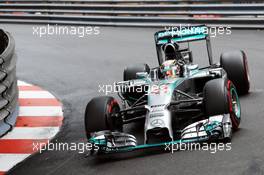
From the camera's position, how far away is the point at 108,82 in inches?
477

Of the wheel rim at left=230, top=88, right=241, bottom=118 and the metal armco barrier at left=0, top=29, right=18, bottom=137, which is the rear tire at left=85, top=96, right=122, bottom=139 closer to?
the wheel rim at left=230, top=88, right=241, bottom=118

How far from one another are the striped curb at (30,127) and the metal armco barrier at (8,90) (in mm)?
144

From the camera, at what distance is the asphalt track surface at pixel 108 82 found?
644 centimetres

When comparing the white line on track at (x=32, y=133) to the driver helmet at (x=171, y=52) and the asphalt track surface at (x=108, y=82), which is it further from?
the driver helmet at (x=171, y=52)

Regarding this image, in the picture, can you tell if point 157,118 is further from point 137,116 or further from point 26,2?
point 26,2

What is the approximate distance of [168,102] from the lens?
731 centimetres

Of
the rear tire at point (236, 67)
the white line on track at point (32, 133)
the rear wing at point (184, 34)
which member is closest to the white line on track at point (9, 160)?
the white line on track at point (32, 133)

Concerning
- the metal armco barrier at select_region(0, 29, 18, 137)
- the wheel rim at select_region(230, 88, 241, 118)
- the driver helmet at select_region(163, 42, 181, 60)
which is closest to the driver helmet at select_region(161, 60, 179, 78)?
the driver helmet at select_region(163, 42, 181, 60)

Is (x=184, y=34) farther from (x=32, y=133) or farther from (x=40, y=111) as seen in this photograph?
(x=40, y=111)

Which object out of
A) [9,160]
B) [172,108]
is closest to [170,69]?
[172,108]

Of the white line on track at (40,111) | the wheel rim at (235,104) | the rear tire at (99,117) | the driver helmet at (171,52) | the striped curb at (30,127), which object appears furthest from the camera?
the white line on track at (40,111)

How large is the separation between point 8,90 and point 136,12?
36.4 feet

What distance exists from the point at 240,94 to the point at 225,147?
9.57 feet

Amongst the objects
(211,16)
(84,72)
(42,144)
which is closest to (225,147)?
(42,144)
